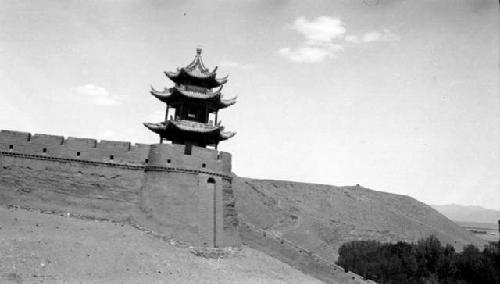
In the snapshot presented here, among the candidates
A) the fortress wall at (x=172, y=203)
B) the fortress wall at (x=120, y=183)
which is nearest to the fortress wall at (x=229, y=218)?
the fortress wall at (x=120, y=183)

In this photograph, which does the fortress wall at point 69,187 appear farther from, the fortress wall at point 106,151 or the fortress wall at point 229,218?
the fortress wall at point 229,218

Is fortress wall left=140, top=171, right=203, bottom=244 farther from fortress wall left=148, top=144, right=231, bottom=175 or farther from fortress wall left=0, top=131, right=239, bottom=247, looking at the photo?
fortress wall left=148, top=144, right=231, bottom=175

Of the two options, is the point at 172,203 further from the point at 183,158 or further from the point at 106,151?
the point at 106,151

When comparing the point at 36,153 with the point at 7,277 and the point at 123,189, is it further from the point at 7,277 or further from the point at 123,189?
the point at 7,277

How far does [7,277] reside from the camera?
11.6 metres

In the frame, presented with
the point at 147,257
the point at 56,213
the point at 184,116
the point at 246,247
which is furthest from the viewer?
the point at 184,116

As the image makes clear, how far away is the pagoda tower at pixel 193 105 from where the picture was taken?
806 inches

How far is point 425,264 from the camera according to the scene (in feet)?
84.8

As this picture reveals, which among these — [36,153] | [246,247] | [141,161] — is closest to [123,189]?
[141,161]

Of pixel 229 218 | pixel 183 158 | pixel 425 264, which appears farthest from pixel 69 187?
pixel 425 264

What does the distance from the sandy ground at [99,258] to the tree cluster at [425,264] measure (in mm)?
9298

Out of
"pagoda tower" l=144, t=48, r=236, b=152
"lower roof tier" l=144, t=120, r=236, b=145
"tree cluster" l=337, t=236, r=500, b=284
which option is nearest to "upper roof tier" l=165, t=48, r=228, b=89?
"pagoda tower" l=144, t=48, r=236, b=152

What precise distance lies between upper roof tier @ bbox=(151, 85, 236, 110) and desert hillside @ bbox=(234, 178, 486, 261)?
1242 centimetres

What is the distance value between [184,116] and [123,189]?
5267mm
